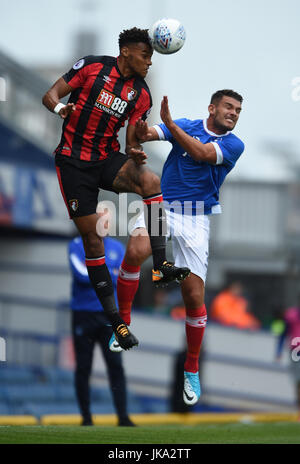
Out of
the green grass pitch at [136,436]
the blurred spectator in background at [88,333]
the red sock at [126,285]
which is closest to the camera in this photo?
the green grass pitch at [136,436]

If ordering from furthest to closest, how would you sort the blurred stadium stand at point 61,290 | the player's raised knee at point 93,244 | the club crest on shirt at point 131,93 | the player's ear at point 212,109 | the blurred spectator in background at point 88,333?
the blurred stadium stand at point 61,290 < the blurred spectator in background at point 88,333 < the player's ear at point 212,109 < the player's raised knee at point 93,244 < the club crest on shirt at point 131,93

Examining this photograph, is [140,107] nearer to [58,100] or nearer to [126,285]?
[58,100]

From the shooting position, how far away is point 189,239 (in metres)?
8.02

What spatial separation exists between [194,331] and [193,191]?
1.35 meters

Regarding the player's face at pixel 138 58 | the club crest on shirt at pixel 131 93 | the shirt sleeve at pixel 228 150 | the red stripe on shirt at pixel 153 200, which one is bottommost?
the red stripe on shirt at pixel 153 200

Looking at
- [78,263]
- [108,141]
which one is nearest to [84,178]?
[108,141]

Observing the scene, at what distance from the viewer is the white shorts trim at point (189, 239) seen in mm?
7996

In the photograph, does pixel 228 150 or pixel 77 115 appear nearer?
pixel 77 115

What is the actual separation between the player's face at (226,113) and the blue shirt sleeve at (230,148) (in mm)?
119

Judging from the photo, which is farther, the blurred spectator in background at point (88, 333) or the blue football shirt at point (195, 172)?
the blurred spectator in background at point (88, 333)

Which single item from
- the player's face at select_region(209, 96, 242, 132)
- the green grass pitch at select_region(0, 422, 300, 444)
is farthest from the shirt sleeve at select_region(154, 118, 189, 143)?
the green grass pitch at select_region(0, 422, 300, 444)

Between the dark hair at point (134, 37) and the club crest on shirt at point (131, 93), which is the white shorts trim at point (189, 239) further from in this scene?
the dark hair at point (134, 37)

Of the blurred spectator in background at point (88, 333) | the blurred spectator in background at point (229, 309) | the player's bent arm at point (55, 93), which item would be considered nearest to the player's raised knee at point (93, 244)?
the player's bent arm at point (55, 93)

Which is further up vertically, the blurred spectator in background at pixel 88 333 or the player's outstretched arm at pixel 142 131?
the player's outstretched arm at pixel 142 131
